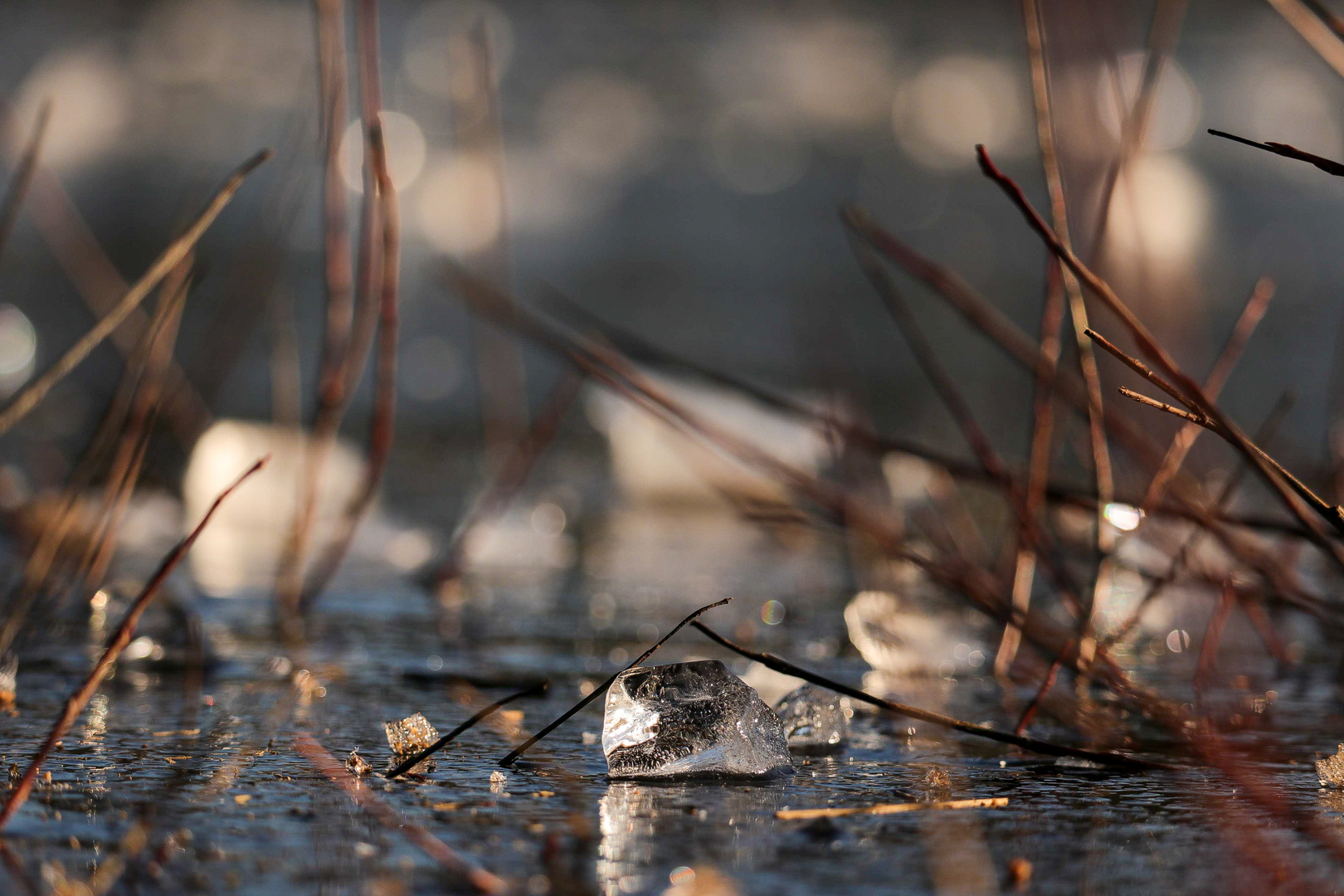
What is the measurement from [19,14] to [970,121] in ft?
14.6

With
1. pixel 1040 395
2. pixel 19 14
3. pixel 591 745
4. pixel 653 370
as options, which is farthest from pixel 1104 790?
pixel 19 14

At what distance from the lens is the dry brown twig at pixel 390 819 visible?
0.66m

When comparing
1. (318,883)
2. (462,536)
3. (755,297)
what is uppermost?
(755,297)

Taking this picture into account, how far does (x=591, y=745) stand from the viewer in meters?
1.03

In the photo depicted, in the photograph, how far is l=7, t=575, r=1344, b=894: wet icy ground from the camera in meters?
0.70

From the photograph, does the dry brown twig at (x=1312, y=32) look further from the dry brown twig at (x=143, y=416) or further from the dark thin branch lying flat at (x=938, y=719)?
the dry brown twig at (x=143, y=416)

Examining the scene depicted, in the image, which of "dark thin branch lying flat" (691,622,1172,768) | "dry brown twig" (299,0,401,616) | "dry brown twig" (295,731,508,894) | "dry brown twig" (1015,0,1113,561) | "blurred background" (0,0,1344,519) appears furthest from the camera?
"blurred background" (0,0,1344,519)

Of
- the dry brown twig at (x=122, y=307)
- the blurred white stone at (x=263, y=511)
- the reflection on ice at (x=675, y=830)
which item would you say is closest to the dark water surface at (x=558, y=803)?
the reflection on ice at (x=675, y=830)

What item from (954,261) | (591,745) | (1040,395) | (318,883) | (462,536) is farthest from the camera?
(954,261)

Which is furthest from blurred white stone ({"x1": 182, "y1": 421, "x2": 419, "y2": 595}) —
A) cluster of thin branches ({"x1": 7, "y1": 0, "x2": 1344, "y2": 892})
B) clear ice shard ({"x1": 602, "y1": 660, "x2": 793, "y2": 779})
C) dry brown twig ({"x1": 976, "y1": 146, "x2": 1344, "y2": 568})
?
dry brown twig ({"x1": 976, "y1": 146, "x2": 1344, "y2": 568})

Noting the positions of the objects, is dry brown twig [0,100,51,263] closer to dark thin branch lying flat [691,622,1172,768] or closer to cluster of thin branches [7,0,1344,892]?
cluster of thin branches [7,0,1344,892]

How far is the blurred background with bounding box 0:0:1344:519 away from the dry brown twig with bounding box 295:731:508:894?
4.72 m

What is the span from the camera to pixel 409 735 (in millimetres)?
960

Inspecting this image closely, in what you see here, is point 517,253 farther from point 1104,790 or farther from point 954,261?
point 1104,790
